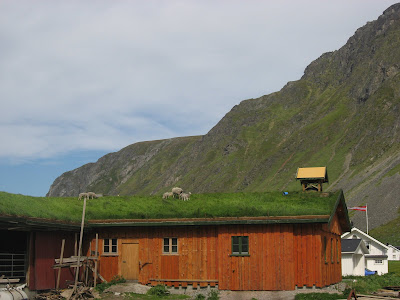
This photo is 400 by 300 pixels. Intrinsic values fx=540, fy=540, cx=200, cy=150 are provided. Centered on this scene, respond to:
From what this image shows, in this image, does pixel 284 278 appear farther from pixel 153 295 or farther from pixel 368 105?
pixel 368 105

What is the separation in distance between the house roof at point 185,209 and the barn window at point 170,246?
1363mm

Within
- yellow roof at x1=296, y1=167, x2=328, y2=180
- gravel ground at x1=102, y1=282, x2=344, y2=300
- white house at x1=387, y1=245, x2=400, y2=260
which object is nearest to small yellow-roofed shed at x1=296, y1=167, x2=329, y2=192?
yellow roof at x1=296, y1=167, x2=328, y2=180

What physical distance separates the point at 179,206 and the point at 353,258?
28782 millimetres

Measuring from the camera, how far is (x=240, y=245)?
1224 inches

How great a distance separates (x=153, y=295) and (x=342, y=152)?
151 m

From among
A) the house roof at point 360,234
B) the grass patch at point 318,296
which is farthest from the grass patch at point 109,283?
the house roof at point 360,234

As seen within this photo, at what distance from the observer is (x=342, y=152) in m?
173

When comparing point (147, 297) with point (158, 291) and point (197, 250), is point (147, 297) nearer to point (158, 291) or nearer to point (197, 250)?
point (158, 291)

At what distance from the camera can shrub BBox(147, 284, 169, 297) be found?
100 feet

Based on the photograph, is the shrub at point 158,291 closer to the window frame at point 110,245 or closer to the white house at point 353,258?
the window frame at point 110,245

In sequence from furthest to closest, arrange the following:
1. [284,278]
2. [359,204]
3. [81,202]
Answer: [359,204], [81,202], [284,278]

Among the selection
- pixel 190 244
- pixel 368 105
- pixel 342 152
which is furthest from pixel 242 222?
pixel 368 105

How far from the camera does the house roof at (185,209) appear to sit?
97.8ft

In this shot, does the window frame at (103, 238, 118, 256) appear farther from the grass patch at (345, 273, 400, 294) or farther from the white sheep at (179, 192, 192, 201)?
the grass patch at (345, 273, 400, 294)
